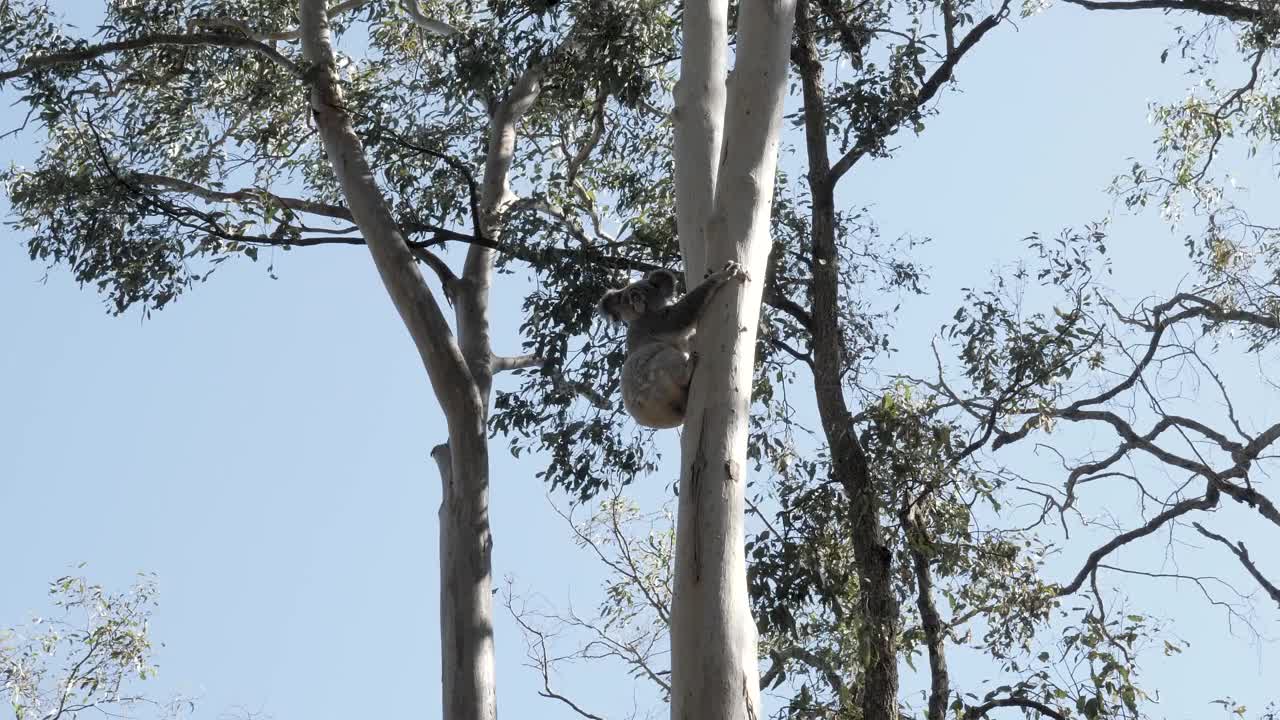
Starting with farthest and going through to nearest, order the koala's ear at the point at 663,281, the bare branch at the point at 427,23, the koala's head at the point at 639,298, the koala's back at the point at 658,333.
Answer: the bare branch at the point at 427,23, the koala's ear at the point at 663,281, the koala's head at the point at 639,298, the koala's back at the point at 658,333

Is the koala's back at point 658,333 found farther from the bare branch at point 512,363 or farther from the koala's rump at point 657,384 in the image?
the bare branch at point 512,363

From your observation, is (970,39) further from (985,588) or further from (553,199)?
(985,588)

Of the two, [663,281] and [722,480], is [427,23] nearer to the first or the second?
[663,281]

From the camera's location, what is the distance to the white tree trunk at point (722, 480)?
3.69 m

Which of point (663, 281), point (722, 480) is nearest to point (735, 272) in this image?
point (722, 480)

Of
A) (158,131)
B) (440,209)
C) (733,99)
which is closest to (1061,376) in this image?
(733,99)

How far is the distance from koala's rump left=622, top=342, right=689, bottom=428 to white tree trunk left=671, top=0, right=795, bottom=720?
3.36ft

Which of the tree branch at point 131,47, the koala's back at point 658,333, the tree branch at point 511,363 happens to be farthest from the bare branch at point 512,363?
the koala's back at point 658,333

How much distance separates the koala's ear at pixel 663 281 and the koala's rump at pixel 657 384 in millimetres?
991

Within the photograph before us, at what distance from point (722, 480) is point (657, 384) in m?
1.62

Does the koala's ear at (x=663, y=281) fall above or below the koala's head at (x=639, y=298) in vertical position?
above

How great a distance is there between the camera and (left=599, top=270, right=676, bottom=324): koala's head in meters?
6.38

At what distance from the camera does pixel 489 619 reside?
27.1 ft

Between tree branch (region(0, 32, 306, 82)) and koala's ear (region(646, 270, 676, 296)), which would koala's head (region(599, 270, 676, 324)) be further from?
tree branch (region(0, 32, 306, 82))
